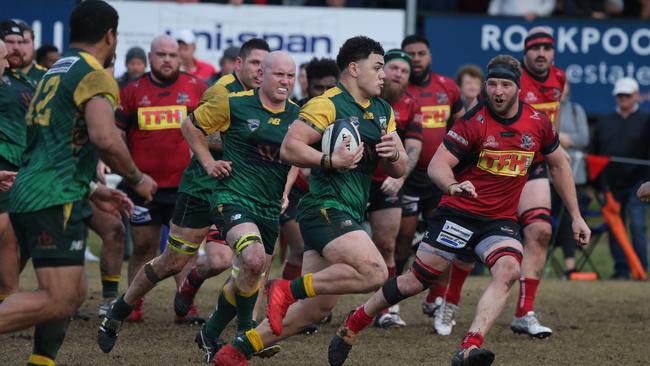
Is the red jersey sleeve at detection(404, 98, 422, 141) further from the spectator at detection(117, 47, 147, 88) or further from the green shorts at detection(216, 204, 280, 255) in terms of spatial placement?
the spectator at detection(117, 47, 147, 88)

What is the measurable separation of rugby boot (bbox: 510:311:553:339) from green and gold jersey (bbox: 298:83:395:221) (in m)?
2.51

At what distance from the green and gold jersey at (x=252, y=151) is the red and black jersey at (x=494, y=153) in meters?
1.27

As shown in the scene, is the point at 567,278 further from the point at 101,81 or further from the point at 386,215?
the point at 101,81

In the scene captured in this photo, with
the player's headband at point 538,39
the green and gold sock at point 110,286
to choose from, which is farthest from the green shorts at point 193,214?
the player's headband at point 538,39

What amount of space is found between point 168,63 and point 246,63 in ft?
4.86

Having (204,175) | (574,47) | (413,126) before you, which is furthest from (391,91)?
(574,47)

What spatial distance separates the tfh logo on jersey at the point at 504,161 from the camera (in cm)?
900

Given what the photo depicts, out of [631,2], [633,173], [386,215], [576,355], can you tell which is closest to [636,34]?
[631,2]

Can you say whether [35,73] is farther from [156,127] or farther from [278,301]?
[278,301]

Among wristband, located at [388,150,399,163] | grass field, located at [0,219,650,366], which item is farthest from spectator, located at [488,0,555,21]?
wristband, located at [388,150,399,163]

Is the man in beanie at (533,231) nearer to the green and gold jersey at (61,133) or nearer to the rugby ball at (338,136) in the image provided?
the rugby ball at (338,136)

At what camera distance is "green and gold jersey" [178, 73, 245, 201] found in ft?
30.9

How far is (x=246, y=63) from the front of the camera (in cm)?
977

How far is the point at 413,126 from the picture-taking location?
1108cm
